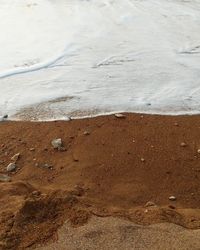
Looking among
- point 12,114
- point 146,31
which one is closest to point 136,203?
point 12,114

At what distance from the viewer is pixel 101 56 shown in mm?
4605

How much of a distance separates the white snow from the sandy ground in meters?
0.32

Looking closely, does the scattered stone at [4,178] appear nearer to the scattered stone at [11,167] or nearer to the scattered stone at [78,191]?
the scattered stone at [11,167]

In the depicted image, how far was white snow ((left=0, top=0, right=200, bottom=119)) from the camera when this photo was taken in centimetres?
382

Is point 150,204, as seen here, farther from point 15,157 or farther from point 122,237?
point 15,157

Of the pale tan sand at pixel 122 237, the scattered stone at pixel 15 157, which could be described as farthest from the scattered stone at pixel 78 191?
the scattered stone at pixel 15 157

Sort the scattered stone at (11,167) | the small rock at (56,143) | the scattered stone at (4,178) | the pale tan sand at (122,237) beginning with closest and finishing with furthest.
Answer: the pale tan sand at (122,237), the scattered stone at (4,178), the scattered stone at (11,167), the small rock at (56,143)

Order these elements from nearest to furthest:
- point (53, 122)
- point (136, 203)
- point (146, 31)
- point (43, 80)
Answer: point (136, 203) → point (53, 122) → point (43, 80) → point (146, 31)

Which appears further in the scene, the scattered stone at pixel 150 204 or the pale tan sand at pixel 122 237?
the scattered stone at pixel 150 204

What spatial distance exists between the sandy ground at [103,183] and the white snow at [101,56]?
0.32 meters

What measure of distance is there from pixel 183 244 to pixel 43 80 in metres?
2.38

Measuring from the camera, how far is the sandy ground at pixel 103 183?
2256 millimetres

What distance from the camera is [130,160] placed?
120 inches

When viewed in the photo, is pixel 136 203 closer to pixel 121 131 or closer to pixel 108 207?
pixel 108 207
